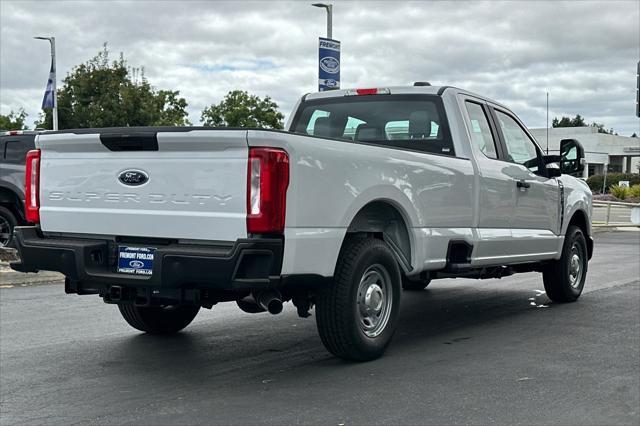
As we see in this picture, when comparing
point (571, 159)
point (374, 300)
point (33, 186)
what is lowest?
point (374, 300)

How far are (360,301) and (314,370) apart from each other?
584 mm

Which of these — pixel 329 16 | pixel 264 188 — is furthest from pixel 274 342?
pixel 329 16

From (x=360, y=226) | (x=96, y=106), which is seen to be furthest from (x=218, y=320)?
(x=96, y=106)

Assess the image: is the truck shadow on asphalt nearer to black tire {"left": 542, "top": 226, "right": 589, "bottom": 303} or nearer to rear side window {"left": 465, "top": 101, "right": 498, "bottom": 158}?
black tire {"left": 542, "top": 226, "right": 589, "bottom": 303}

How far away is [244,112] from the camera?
2112 inches

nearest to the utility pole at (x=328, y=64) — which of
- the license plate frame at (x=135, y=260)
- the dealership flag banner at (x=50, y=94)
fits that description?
the license plate frame at (x=135, y=260)

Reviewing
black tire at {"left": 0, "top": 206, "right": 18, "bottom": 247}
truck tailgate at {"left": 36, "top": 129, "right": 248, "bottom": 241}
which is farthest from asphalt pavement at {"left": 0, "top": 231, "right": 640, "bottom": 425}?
black tire at {"left": 0, "top": 206, "right": 18, "bottom": 247}

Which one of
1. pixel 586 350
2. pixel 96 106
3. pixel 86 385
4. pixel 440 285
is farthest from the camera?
pixel 96 106

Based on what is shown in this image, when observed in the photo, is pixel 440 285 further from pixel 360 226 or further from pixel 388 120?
pixel 360 226

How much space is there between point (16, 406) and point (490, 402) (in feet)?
9.22

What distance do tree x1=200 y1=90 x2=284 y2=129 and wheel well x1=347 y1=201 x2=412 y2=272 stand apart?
46.8 m

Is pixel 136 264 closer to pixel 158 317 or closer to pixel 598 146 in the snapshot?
pixel 158 317

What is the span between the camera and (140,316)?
7.04 metres

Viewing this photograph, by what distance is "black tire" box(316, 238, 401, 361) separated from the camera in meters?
5.80
